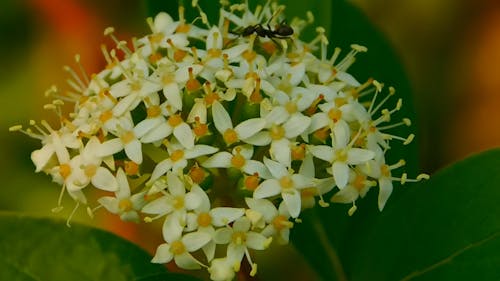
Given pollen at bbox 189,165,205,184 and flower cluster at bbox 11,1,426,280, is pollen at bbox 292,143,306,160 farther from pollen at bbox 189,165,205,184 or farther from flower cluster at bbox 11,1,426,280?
pollen at bbox 189,165,205,184

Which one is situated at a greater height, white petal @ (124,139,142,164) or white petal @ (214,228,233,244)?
white petal @ (124,139,142,164)

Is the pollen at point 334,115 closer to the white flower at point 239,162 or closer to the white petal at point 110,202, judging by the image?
the white flower at point 239,162

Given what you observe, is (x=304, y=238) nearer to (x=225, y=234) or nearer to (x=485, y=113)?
(x=225, y=234)

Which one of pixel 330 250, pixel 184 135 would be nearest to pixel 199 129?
pixel 184 135

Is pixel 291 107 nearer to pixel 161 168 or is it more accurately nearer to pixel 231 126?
pixel 231 126

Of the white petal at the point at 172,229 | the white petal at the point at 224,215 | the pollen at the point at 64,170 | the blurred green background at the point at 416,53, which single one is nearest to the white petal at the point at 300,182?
the white petal at the point at 224,215

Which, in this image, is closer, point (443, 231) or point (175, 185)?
point (175, 185)

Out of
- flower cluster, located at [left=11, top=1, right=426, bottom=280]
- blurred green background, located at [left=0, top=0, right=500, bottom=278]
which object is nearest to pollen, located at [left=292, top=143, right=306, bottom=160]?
flower cluster, located at [left=11, top=1, right=426, bottom=280]
